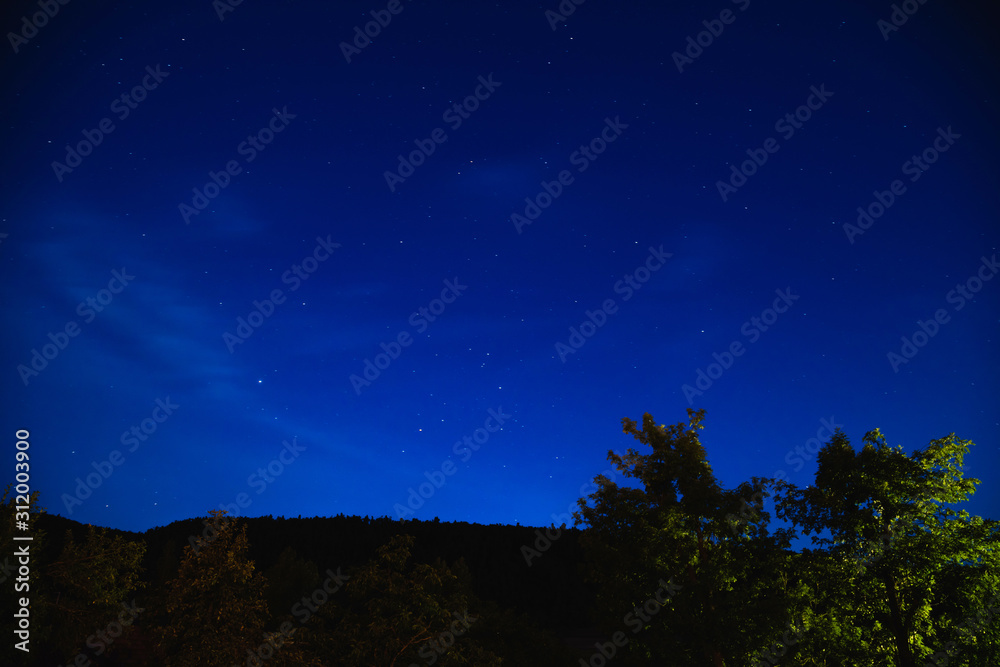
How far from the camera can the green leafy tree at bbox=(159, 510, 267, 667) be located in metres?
23.9

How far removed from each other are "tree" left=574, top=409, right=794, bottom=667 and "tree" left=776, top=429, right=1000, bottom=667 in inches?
115

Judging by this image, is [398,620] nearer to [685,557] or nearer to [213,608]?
[213,608]

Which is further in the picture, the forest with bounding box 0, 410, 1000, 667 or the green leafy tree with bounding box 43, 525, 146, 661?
the green leafy tree with bounding box 43, 525, 146, 661

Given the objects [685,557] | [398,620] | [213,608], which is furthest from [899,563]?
[213,608]

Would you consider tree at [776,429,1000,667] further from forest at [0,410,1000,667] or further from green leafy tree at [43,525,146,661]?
green leafy tree at [43,525,146,661]

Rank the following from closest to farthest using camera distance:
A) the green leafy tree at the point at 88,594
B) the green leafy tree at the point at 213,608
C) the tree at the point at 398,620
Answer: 1. the tree at the point at 398,620
2. the green leafy tree at the point at 213,608
3. the green leafy tree at the point at 88,594

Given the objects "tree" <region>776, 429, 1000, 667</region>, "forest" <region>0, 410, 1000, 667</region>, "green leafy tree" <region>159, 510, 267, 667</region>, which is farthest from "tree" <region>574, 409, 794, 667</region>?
"green leafy tree" <region>159, 510, 267, 667</region>

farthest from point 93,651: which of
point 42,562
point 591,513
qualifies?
point 591,513

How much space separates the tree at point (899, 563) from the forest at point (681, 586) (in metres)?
0.06

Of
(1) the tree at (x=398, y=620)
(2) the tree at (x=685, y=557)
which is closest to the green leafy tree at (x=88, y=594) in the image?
(1) the tree at (x=398, y=620)

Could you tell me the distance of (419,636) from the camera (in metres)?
23.1

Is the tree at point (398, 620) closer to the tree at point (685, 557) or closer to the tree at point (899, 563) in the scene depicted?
the tree at point (685, 557)

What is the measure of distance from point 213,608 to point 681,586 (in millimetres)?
18378

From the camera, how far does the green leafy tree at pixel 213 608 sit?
2389cm
